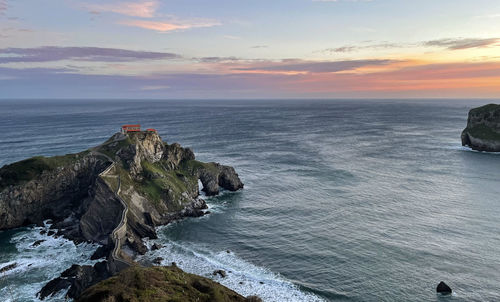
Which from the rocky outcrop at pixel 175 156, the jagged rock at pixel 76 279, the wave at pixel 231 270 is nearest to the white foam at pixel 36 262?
the jagged rock at pixel 76 279

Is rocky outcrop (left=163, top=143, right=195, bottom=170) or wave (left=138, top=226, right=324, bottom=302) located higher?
rocky outcrop (left=163, top=143, right=195, bottom=170)

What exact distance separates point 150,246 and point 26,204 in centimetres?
3350

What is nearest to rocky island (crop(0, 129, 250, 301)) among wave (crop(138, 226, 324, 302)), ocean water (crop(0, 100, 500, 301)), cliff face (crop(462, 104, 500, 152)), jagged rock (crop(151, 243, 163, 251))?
jagged rock (crop(151, 243, 163, 251))

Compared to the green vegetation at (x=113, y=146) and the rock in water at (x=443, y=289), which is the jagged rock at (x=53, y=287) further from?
the rock in water at (x=443, y=289)

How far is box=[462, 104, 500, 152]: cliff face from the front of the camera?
13362 centimetres

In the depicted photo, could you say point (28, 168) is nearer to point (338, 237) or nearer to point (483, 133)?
point (338, 237)

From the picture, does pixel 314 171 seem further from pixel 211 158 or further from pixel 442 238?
pixel 442 238

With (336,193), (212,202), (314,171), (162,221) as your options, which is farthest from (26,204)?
(314,171)

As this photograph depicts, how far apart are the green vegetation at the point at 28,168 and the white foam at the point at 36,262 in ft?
40.4

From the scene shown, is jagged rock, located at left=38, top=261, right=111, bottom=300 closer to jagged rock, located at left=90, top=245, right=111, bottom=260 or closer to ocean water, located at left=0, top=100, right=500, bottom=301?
ocean water, located at left=0, top=100, right=500, bottom=301

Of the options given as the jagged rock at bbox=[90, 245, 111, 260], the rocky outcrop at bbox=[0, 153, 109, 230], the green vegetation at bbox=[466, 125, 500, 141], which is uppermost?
the green vegetation at bbox=[466, 125, 500, 141]

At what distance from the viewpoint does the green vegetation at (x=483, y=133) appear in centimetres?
13457

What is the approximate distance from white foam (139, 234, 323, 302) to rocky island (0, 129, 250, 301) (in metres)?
5.56

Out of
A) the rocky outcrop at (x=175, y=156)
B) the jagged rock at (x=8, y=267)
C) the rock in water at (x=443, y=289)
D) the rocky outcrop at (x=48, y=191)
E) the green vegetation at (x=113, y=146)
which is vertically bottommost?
the jagged rock at (x=8, y=267)
